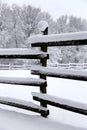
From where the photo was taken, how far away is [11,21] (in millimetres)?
51312

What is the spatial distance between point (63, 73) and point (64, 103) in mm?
468

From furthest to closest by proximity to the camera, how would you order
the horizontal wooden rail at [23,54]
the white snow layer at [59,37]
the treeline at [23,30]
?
the treeline at [23,30] < the horizontal wooden rail at [23,54] < the white snow layer at [59,37]

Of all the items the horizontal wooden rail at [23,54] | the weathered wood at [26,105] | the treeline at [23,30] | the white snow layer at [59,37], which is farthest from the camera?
the treeline at [23,30]

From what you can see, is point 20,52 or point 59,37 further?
point 20,52

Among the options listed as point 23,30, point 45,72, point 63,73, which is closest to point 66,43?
point 63,73

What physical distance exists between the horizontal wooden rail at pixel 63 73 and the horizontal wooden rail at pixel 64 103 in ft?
1.22

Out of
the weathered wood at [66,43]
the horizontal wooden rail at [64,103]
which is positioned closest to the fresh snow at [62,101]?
the horizontal wooden rail at [64,103]

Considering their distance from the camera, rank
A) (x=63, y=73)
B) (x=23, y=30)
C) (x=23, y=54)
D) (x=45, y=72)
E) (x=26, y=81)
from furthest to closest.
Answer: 1. (x=23, y=30)
2. (x=26, y=81)
3. (x=23, y=54)
4. (x=45, y=72)
5. (x=63, y=73)

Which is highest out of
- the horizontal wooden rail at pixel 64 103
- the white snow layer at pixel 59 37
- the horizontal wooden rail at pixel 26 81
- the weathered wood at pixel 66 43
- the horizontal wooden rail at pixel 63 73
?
the white snow layer at pixel 59 37

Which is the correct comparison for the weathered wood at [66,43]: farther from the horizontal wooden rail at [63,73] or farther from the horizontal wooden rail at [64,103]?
the horizontal wooden rail at [64,103]

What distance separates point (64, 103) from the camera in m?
4.42

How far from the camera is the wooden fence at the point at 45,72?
13.6 ft

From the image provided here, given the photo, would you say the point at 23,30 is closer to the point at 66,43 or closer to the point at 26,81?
the point at 26,81

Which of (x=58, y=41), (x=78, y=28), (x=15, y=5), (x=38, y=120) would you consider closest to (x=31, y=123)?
(x=38, y=120)
